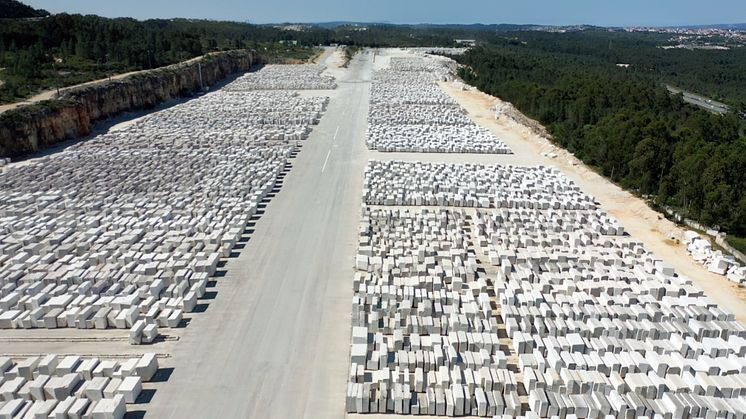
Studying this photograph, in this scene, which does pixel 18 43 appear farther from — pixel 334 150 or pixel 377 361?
pixel 377 361

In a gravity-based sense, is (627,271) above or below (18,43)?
below

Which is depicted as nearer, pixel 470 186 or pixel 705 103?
pixel 470 186

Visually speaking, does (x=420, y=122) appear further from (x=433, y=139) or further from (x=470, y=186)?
(x=470, y=186)

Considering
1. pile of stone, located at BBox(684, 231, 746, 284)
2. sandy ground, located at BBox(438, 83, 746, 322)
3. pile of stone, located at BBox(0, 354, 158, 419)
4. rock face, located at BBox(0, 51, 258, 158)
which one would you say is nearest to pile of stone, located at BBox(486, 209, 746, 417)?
sandy ground, located at BBox(438, 83, 746, 322)

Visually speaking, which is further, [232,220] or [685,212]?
[685,212]

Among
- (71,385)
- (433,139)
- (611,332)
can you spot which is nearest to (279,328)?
(71,385)

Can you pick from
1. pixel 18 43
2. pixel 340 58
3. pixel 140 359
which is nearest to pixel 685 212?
pixel 140 359
